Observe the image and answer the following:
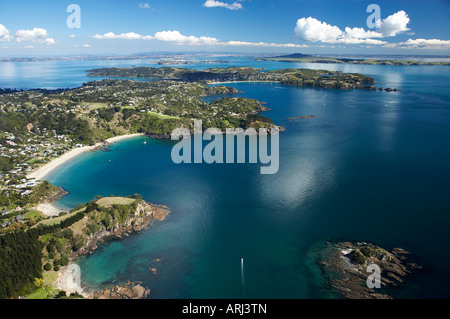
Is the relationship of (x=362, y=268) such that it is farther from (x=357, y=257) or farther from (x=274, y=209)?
(x=274, y=209)

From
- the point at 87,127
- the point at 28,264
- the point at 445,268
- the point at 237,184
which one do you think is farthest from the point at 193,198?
the point at 87,127

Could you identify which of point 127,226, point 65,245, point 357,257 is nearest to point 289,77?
point 127,226

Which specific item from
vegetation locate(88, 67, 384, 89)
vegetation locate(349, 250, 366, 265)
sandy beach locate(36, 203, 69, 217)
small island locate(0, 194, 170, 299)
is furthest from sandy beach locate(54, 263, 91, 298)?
vegetation locate(88, 67, 384, 89)

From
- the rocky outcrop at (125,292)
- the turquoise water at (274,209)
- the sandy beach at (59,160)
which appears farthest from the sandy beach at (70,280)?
the sandy beach at (59,160)

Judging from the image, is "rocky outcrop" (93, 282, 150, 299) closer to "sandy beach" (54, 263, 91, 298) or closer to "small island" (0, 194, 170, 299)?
"small island" (0, 194, 170, 299)

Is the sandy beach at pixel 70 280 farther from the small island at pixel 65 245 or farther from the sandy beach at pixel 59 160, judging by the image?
the sandy beach at pixel 59 160

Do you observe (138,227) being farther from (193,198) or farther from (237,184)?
(237,184)
